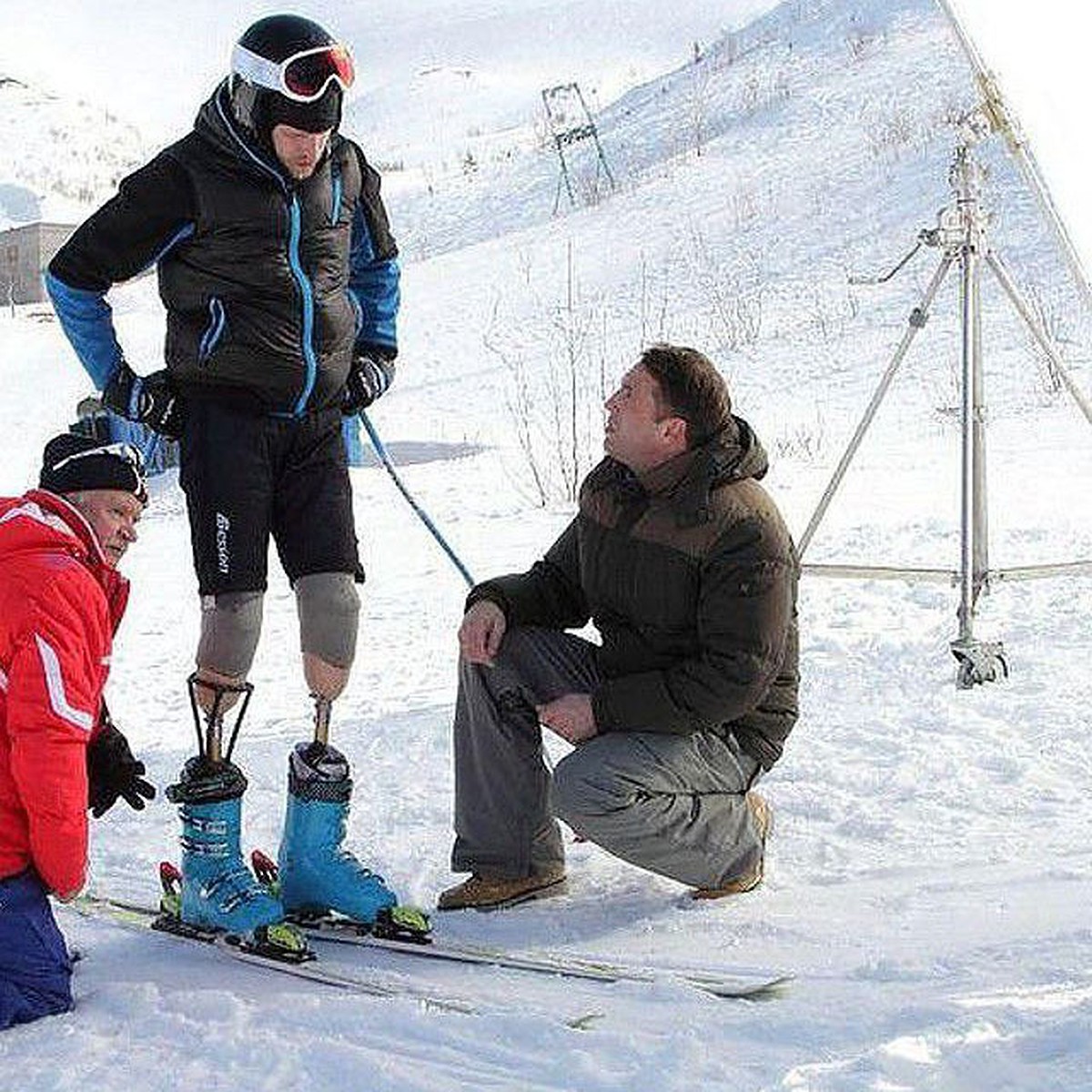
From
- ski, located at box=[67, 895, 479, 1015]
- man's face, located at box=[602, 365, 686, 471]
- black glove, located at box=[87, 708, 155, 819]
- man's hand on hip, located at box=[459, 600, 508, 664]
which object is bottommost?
ski, located at box=[67, 895, 479, 1015]

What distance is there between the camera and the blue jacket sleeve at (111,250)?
9.57 ft

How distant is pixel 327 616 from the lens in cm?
304

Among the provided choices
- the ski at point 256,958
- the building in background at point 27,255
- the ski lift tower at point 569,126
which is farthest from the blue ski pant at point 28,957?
the building in background at point 27,255

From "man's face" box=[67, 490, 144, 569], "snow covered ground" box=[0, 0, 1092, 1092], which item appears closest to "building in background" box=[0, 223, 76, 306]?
"snow covered ground" box=[0, 0, 1092, 1092]

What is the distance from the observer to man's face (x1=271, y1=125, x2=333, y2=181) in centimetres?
290

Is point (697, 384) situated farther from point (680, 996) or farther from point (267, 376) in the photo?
point (680, 996)

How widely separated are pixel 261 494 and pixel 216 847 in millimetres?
638

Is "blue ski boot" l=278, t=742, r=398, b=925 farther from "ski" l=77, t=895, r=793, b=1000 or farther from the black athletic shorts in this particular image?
the black athletic shorts

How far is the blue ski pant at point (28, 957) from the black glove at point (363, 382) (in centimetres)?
110

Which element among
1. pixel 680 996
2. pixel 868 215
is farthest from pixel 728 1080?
pixel 868 215

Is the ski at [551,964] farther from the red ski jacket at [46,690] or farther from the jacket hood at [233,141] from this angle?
the jacket hood at [233,141]

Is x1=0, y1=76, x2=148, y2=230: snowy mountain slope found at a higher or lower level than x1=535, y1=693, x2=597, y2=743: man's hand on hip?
higher

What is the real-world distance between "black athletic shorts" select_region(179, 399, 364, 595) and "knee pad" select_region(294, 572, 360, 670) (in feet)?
0.08

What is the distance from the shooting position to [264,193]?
2.94 m
